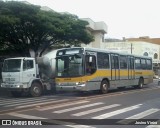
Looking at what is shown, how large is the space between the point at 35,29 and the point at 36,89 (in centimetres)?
568

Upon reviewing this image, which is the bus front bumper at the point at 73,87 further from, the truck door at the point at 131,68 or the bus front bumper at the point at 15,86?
the truck door at the point at 131,68

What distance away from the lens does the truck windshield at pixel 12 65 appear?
20266 millimetres

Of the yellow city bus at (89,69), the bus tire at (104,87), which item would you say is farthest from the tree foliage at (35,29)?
the bus tire at (104,87)

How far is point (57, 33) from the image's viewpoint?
25.7 meters

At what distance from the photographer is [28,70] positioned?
67.5ft

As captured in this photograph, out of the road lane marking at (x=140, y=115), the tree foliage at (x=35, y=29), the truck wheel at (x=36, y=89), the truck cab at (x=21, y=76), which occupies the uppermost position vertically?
the tree foliage at (x=35, y=29)

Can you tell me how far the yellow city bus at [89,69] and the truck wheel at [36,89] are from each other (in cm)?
135

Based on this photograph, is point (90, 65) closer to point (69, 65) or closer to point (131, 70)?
point (69, 65)

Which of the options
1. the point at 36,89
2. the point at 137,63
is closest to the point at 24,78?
the point at 36,89

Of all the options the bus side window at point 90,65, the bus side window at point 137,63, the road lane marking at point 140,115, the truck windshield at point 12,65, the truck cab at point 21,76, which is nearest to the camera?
the road lane marking at point 140,115

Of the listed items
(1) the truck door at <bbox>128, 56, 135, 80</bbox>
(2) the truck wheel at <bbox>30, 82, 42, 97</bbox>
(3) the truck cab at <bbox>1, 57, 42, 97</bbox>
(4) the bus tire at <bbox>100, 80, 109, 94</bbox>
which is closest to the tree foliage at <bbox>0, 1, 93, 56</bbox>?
(3) the truck cab at <bbox>1, 57, 42, 97</bbox>

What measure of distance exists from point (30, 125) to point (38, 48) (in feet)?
60.2

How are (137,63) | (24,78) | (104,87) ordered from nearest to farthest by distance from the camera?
(24,78)
(104,87)
(137,63)

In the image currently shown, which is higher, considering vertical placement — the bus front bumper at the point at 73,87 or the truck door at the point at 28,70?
the truck door at the point at 28,70
